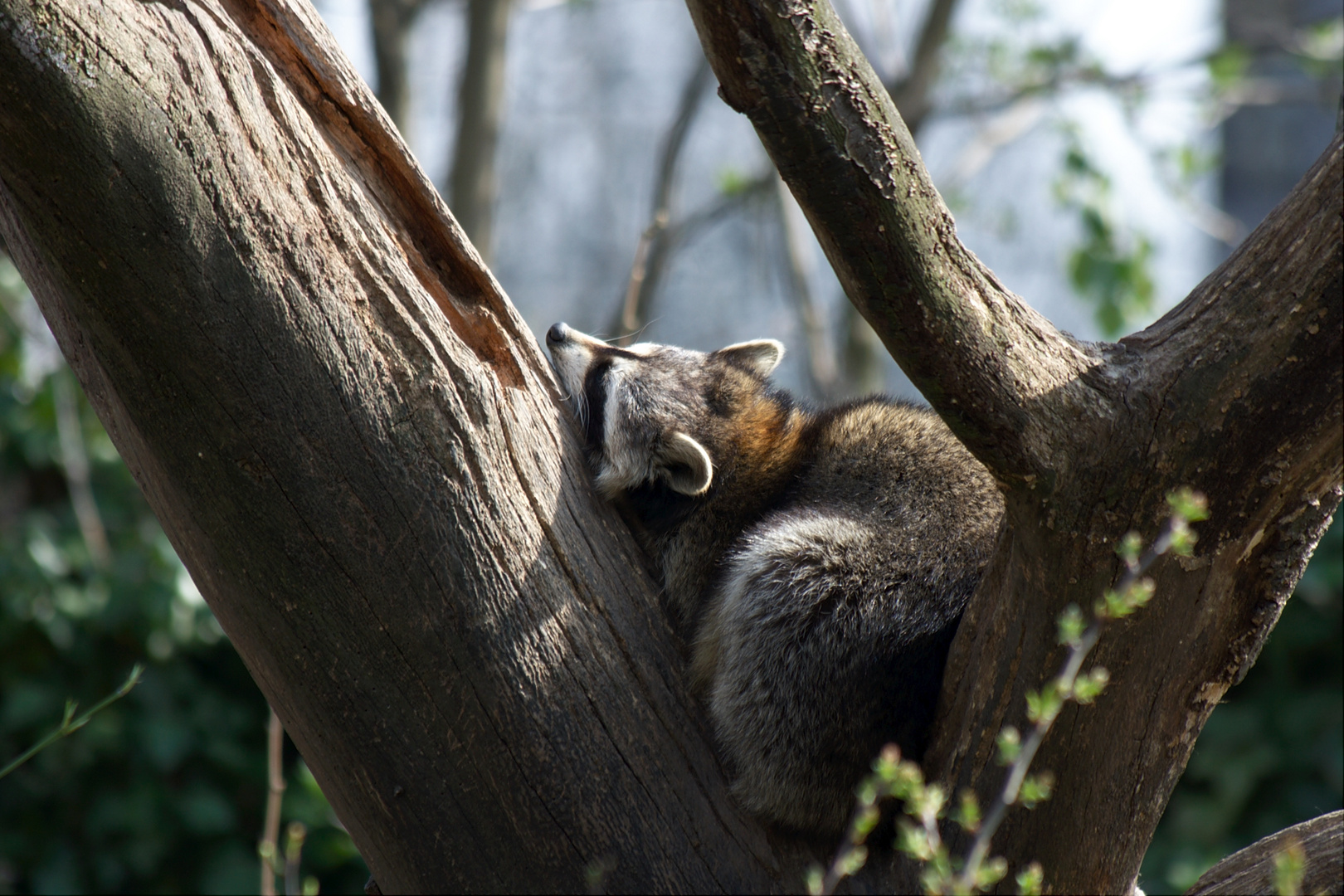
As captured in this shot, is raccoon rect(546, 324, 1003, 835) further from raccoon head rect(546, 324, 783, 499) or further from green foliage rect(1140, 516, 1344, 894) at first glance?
green foliage rect(1140, 516, 1344, 894)

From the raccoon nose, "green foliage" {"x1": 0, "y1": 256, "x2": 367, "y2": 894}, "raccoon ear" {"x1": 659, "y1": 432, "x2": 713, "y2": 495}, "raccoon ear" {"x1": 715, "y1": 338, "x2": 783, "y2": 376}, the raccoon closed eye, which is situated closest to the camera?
"raccoon ear" {"x1": 659, "y1": 432, "x2": 713, "y2": 495}

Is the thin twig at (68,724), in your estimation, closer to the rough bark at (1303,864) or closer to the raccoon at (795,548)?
the raccoon at (795,548)

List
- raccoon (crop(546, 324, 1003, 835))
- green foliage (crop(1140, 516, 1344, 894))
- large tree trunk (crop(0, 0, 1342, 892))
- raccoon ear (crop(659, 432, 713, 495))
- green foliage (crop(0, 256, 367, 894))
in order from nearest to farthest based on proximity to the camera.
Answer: large tree trunk (crop(0, 0, 1342, 892))
raccoon (crop(546, 324, 1003, 835))
raccoon ear (crop(659, 432, 713, 495))
green foliage (crop(0, 256, 367, 894))
green foliage (crop(1140, 516, 1344, 894))

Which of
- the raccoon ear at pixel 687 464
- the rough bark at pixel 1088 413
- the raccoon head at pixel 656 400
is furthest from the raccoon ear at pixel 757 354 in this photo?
the rough bark at pixel 1088 413

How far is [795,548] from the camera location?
2936 millimetres

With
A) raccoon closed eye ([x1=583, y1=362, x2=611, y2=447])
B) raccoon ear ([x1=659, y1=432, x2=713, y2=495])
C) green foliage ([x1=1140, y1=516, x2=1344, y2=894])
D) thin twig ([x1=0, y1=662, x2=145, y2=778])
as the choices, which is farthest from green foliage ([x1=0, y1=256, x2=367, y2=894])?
green foliage ([x1=1140, y1=516, x2=1344, y2=894])

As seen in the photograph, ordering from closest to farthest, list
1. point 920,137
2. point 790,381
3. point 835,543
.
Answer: point 835,543
point 920,137
point 790,381

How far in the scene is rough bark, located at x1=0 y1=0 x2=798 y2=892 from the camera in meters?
2.07

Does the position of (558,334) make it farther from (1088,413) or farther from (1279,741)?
(1279,741)

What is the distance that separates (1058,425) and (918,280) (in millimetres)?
413

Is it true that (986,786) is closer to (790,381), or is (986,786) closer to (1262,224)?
(1262,224)

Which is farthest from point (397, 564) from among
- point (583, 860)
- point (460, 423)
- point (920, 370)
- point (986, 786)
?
point (986, 786)

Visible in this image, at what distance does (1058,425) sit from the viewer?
2.07m

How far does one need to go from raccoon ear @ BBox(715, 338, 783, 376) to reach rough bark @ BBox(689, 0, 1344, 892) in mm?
1853
